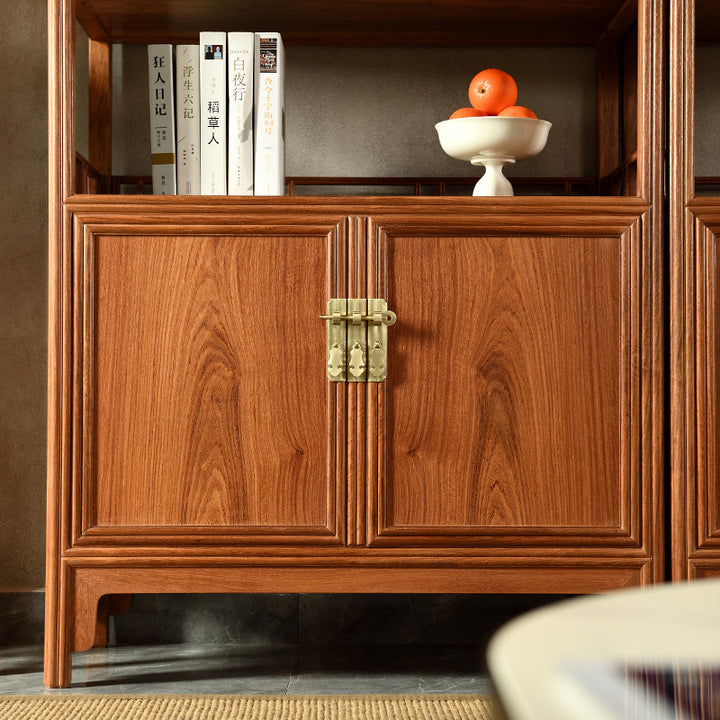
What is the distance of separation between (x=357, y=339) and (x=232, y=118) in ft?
1.64

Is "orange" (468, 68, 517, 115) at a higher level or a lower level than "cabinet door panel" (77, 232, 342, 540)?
higher

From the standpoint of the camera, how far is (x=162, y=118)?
1.56 meters

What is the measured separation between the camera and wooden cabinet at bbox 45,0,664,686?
1.44 m

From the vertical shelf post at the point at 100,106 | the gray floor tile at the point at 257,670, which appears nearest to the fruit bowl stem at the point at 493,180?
the vertical shelf post at the point at 100,106

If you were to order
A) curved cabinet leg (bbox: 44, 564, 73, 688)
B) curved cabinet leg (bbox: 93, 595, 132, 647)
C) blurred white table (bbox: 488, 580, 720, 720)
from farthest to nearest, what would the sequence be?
curved cabinet leg (bbox: 93, 595, 132, 647) < curved cabinet leg (bbox: 44, 564, 73, 688) < blurred white table (bbox: 488, 580, 720, 720)

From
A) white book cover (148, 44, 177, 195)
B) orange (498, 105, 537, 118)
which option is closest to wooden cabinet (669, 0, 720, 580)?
orange (498, 105, 537, 118)

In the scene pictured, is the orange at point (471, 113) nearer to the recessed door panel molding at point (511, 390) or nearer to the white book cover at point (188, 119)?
the recessed door panel molding at point (511, 390)

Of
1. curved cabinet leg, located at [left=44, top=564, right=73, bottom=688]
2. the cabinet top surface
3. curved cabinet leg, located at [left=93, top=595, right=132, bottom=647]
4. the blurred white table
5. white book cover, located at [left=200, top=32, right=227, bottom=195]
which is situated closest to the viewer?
the blurred white table

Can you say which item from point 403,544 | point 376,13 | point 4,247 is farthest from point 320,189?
point 403,544

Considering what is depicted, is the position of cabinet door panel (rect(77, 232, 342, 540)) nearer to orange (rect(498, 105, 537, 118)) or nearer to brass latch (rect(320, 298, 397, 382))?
brass latch (rect(320, 298, 397, 382))

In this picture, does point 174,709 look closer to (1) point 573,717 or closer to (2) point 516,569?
(2) point 516,569

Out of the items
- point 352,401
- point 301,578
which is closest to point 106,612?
point 301,578

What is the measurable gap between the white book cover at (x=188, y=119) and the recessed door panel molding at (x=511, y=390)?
390mm

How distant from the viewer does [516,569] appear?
4.75 ft
